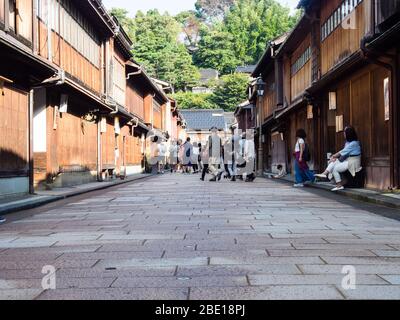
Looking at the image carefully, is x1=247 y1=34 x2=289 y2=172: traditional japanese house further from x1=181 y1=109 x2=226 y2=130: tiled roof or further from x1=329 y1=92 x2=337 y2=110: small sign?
x1=181 y1=109 x2=226 y2=130: tiled roof

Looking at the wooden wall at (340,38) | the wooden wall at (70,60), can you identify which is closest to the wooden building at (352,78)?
the wooden wall at (340,38)

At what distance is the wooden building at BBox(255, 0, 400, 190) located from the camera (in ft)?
40.3

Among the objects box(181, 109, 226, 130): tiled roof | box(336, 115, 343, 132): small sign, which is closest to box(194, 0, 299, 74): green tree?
box(181, 109, 226, 130): tiled roof

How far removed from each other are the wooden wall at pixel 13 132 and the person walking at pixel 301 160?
28.2 feet

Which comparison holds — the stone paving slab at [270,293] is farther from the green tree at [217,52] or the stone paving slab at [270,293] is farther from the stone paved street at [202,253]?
the green tree at [217,52]

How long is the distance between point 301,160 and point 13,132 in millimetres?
9085

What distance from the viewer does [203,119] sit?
269 ft

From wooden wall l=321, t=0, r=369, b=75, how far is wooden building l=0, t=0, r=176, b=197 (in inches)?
342

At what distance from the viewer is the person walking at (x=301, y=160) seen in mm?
17094

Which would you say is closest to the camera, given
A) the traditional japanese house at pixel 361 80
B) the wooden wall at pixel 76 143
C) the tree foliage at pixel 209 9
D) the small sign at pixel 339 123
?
the traditional japanese house at pixel 361 80

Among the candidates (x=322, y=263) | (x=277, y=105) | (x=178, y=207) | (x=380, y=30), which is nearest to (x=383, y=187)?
(x=380, y=30)

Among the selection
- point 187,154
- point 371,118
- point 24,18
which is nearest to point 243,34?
point 187,154

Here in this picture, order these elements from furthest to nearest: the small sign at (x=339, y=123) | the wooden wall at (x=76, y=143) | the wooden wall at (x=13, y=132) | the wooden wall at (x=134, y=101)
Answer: the wooden wall at (x=134, y=101), the wooden wall at (x=76, y=143), the small sign at (x=339, y=123), the wooden wall at (x=13, y=132)
